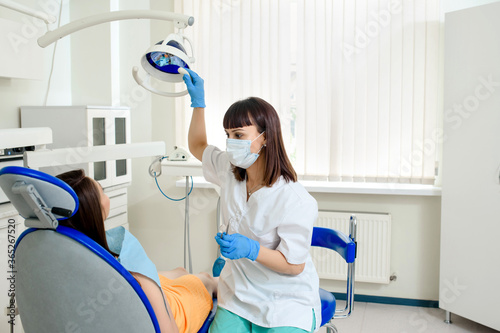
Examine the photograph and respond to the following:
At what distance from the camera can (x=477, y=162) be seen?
2637mm

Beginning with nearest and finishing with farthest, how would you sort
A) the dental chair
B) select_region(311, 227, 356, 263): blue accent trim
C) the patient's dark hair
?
the dental chair
the patient's dark hair
select_region(311, 227, 356, 263): blue accent trim

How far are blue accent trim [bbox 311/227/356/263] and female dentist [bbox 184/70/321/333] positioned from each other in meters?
0.20

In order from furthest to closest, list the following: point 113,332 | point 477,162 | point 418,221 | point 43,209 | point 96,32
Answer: point 96,32, point 418,221, point 477,162, point 113,332, point 43,209

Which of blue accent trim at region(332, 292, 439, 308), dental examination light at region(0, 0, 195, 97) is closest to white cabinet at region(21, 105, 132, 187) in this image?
dental examination light at region(0, 0, 195, 97)

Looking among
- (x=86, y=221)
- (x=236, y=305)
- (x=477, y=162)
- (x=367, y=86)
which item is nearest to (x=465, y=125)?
(x=477, y=162)

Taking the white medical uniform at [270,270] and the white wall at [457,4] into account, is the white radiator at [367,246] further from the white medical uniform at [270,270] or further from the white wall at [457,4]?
the white medical uniform at [270,270]

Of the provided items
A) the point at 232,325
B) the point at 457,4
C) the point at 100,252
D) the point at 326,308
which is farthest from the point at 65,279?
the point at 457,4

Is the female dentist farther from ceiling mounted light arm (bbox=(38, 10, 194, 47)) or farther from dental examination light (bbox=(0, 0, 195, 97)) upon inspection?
ceiling mounted light arm (bbox=(38, 10, 194, 47))

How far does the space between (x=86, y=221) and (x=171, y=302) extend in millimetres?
402

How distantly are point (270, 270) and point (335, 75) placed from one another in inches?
73.9

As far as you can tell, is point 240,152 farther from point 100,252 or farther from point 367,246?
point 367,246

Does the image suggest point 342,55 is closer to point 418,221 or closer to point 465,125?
point 465,125

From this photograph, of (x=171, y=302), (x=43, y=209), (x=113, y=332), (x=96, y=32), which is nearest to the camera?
(x=43, y=209)

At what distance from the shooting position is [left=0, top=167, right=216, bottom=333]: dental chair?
119cm
